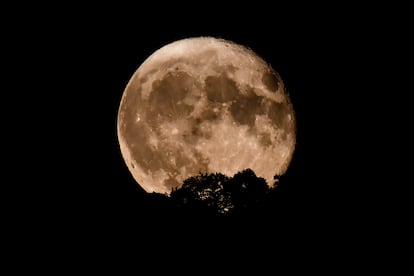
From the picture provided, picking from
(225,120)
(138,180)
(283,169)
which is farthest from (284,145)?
(138,180)

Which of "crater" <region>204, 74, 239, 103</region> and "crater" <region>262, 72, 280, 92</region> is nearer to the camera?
"crater" <region>204, 74, 239, 103</region>

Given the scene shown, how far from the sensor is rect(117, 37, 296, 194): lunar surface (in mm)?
4562

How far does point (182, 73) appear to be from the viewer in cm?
472

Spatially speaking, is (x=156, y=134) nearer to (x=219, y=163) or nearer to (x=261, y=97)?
(x=219, y=163)

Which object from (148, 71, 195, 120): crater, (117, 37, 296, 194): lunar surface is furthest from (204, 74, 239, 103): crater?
(148, 71, 195, 120): crater

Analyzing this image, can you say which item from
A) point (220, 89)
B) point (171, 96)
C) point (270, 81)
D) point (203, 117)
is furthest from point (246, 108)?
point (171, 96)

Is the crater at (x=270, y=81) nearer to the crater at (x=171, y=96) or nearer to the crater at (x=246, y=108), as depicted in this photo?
the crater at (x=246, y=108)

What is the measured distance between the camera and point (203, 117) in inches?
179

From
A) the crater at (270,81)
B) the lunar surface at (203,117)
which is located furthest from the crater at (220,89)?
the crater at (270,81)

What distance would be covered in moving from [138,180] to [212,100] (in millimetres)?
1516

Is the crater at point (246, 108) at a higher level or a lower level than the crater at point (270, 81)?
lower

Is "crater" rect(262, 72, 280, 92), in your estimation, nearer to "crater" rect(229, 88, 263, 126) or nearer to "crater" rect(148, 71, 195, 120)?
"crater" rect(229, 88, 263, 126)

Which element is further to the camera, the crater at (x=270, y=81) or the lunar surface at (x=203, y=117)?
the crater at (x=270, y=81)

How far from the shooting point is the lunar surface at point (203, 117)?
456 cm
